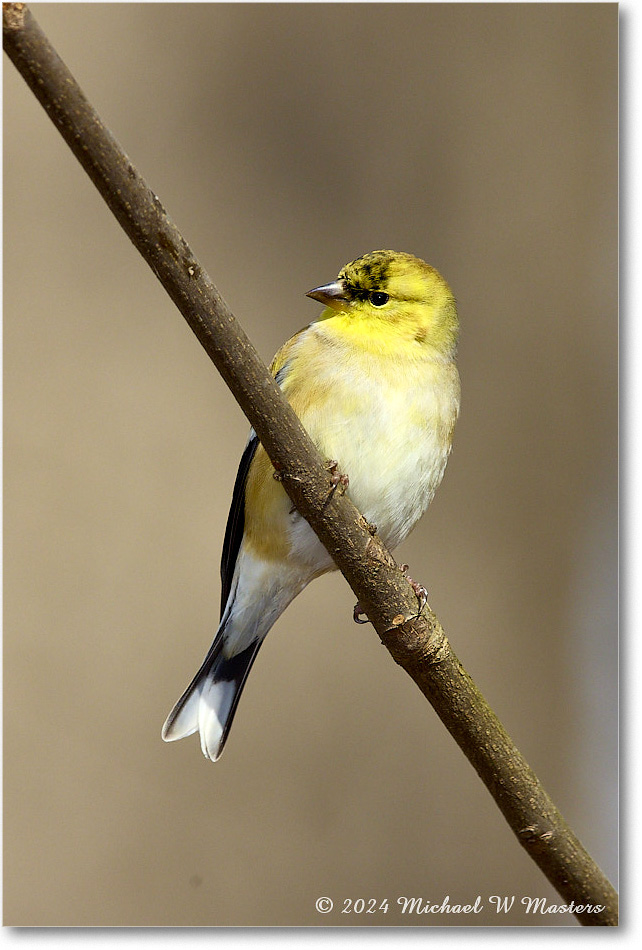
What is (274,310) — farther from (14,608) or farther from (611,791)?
(611,791)

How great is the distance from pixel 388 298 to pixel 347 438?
1.03 feet

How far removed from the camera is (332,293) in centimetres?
157

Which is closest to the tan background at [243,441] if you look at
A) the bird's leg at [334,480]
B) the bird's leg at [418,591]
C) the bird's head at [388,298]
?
the bird's head at [388,298]

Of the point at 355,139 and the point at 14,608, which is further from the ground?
the point at 355,139

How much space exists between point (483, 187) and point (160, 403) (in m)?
0.86

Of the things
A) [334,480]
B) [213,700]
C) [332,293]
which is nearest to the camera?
[334,480]

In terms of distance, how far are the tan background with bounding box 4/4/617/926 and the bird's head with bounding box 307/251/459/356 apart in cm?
35

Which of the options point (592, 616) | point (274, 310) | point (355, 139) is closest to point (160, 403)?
point (274, 310)

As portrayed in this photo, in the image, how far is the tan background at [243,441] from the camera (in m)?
1.75

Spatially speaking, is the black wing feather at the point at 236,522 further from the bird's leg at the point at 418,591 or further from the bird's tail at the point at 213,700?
the bird's leg at the point at 418,591

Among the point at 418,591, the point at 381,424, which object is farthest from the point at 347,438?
the point at 418,591

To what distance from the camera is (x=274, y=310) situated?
2104 mm

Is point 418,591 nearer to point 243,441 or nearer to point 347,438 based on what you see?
point 347,438

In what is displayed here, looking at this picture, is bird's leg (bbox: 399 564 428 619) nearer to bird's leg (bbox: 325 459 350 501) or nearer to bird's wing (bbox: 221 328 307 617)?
bird's leg (bbox: 325 459 350 501)
